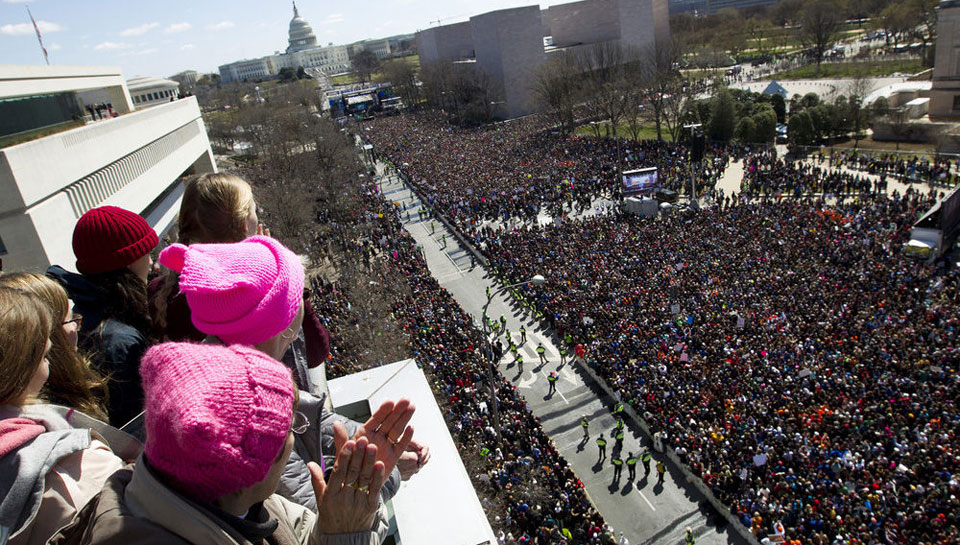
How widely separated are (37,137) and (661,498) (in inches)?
626

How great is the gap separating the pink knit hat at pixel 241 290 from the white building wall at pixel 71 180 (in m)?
11.4

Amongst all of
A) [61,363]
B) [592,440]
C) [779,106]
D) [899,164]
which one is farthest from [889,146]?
[61,363]

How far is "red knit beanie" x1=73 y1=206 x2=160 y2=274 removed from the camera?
8.87 ft

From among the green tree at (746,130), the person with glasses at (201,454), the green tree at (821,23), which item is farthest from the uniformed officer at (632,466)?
the green tree at (821,23)

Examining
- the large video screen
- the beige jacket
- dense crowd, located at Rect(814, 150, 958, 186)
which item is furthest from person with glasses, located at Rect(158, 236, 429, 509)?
dense crowd, located at Rect(814, 150, 958, 186)

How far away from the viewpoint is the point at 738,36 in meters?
74.3

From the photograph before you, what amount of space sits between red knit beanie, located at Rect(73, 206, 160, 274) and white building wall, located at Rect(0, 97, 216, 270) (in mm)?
10075

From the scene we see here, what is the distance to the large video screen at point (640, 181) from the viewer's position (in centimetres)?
2775

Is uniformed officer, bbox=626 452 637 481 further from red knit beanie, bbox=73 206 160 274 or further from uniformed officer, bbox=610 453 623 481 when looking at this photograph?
red knit beanie, bbox=73 206 160 274

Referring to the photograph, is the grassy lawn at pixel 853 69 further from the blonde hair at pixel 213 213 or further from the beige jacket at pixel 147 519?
the beige jacket at pixel 147 519

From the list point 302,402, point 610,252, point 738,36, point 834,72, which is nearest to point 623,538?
point 302,402

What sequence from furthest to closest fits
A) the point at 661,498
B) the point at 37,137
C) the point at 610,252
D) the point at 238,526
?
the point at 610,252 → the point at 37,137 → the point at 661,498 → the point at 238,526

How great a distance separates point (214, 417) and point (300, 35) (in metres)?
190

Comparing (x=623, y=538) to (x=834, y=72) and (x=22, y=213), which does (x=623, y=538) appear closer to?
(x=22, y=213)
